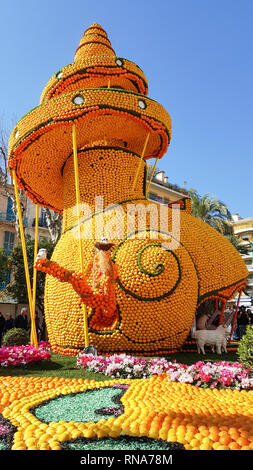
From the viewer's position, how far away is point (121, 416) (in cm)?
334

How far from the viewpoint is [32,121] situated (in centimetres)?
874

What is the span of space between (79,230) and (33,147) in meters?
2.70

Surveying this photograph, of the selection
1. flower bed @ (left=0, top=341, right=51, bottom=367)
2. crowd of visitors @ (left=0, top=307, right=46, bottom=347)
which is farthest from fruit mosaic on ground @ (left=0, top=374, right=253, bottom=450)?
crowd of visitors @ (left=0, top=307, right=46, bottom=347)

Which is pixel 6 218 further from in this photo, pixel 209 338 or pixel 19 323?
pixel 209 338

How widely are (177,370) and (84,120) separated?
6200 mm

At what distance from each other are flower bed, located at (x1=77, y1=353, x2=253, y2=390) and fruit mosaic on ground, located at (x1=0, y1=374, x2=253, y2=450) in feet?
0.85

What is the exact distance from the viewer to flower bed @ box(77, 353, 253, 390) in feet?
17.1

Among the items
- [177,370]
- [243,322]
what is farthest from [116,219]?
[243,322]

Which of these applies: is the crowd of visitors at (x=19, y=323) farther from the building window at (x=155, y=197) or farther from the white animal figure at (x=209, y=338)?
the building window at (x=155, y=197)

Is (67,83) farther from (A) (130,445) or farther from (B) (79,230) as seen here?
(A) (130,445)

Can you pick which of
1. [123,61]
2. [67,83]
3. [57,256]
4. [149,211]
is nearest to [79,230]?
[57,256]

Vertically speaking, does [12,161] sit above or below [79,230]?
above

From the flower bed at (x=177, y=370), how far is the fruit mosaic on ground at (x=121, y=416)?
260mm

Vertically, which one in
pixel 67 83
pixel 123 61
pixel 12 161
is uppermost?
pixel 123 61
